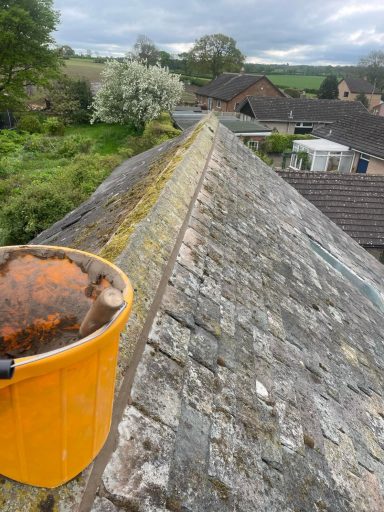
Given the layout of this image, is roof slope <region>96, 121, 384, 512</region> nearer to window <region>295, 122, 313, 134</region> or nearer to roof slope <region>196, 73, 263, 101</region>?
window <region>295, 122, 313, 134</region>

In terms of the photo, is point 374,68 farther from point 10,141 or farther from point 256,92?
point 10,141

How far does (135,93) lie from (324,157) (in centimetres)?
1549

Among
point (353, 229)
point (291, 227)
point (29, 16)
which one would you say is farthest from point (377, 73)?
point (291, 227)

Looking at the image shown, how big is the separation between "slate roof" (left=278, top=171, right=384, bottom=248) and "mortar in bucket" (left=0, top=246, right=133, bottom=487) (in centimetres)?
1321

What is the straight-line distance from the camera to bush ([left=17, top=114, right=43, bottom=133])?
107ft

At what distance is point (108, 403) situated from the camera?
1.45 metres

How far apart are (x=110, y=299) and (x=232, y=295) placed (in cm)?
230

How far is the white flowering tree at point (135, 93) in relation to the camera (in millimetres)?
29422

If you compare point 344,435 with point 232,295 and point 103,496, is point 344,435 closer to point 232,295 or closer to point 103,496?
Answer: point 232,295

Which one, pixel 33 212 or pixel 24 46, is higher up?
pixel 24 46

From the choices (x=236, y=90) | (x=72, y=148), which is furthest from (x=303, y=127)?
(x=72, y=148)

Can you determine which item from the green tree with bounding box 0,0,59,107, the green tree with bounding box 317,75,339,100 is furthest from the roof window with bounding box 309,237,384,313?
the green tree with bounding box 317,75,339,100

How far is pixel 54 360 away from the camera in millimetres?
1045

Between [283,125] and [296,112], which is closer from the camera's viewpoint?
[283,125]
